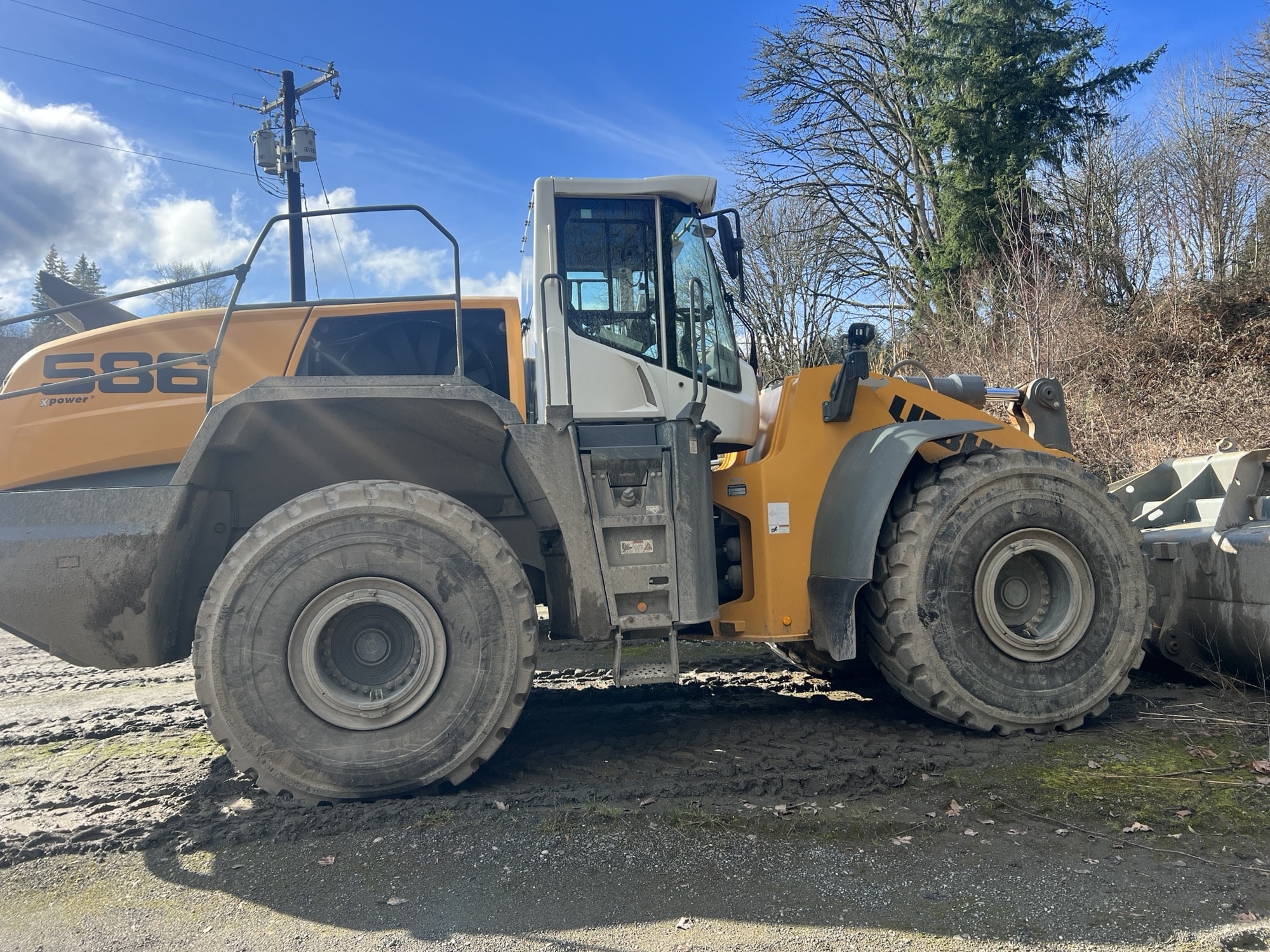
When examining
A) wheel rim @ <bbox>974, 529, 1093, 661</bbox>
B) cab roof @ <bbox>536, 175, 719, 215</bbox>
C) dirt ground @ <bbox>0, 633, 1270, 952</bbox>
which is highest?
cab roof @ <bbox>536, 175, 719, 215</bbox>

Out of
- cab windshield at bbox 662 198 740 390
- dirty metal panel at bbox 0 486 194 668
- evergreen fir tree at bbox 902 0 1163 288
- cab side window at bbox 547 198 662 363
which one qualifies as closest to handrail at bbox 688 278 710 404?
cab windshield at bbox 662 198 740 390

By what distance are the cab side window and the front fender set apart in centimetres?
120

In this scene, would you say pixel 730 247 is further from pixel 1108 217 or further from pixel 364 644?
pixel 1108 217

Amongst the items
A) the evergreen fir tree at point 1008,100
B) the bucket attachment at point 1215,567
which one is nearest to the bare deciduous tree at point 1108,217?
the evergreen fir tree at point 1008,100

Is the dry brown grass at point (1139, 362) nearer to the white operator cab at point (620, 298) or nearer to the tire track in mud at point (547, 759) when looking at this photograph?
the tire track in mud at point (547, 759)

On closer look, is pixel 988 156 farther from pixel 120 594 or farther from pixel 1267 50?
pixel 120 594

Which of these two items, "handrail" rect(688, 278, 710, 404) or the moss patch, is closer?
the moss patch

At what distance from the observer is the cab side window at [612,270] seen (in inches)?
173

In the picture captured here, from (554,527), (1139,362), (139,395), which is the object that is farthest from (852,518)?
(1139,362)

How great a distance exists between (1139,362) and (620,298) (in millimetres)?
13241

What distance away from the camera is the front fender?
4289 mm

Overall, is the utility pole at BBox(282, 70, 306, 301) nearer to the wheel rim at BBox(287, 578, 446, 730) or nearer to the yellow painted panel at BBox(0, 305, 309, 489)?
the yellow painted panel at BBox(0, 305, 309, 489)

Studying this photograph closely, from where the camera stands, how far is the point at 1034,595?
4695mm

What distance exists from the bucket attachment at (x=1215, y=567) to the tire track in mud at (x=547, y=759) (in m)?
1.58
